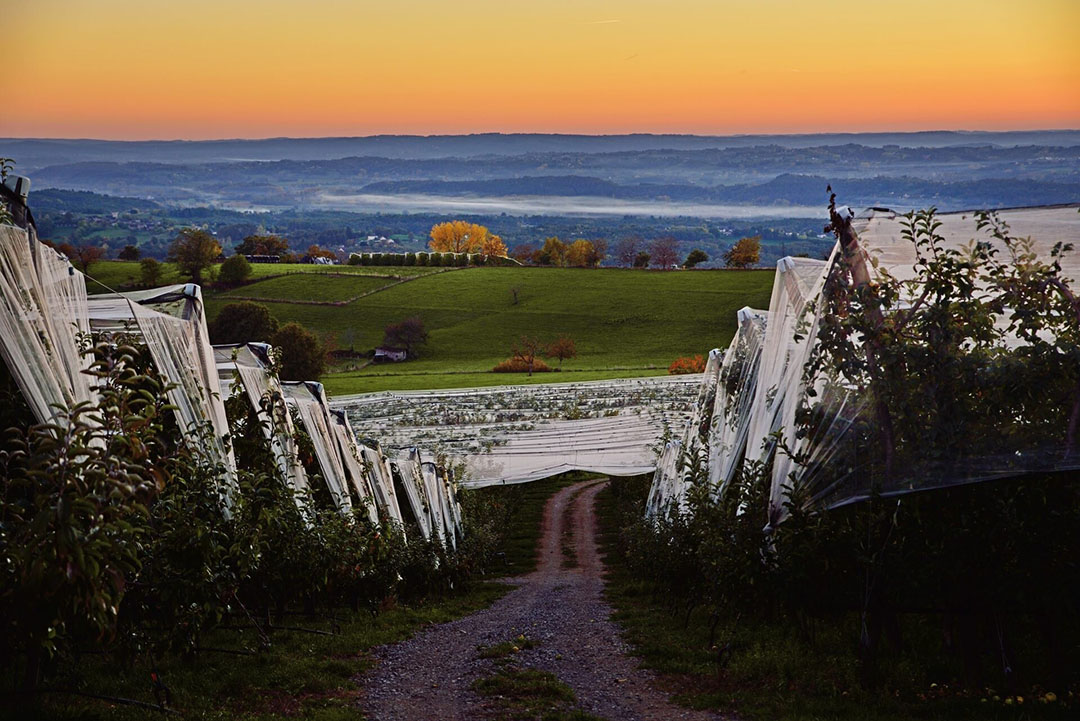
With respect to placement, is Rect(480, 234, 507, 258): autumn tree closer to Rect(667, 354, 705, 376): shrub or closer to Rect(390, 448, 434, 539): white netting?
Rect(667, 354, 705, 376): shrub

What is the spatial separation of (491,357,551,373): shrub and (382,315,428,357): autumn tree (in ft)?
33.3

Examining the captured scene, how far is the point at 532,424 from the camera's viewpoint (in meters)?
34.7

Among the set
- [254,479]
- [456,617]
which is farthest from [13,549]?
[456,617]

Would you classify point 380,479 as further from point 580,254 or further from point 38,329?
point 580,254

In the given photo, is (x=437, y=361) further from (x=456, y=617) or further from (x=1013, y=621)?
(x=1013, y=621)

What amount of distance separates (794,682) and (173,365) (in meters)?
5.69

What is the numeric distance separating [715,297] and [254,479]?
7664 centimetres

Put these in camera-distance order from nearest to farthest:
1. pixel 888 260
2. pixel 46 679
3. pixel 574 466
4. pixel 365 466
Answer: pixel 46 679
pixel 888 260
pixel 365 466
pixel 574 466

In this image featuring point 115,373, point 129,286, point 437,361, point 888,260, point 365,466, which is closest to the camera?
point 115,373

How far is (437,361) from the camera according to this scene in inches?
2840

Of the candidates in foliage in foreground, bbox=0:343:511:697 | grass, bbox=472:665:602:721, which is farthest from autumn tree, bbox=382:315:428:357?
grass, bbox=472:665:602:721

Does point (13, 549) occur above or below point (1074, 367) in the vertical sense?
below

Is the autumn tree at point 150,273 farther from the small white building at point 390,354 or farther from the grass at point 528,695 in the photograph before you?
the grass at point 528,695

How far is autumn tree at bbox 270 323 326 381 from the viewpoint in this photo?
2297 inches
